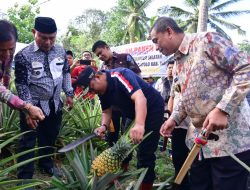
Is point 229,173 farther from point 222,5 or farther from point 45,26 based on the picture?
point 222,5

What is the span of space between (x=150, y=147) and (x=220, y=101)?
130 centimetres

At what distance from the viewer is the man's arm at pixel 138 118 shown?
8.06 feet

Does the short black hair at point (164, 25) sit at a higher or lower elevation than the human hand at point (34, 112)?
higher

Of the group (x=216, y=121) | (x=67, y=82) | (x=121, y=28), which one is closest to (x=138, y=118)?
(x=216, y=121)

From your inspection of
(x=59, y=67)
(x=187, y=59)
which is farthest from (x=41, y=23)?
(x=187, y=59)

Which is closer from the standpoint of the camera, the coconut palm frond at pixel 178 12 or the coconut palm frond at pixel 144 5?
the coconut palm frond at pixel 178 12

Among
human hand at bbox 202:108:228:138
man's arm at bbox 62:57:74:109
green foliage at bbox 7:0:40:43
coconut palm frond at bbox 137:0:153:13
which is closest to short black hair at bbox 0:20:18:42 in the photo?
man's arm at bbox 62:57:74:109

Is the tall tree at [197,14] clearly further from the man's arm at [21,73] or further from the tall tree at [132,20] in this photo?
→ the man's arm at [21,73]

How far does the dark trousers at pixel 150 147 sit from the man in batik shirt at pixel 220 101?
2.52 ft

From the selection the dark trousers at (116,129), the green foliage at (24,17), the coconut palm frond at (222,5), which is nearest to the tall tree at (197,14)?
the coconut palm frond at (222,5)

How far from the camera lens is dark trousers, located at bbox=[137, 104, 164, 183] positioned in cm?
300

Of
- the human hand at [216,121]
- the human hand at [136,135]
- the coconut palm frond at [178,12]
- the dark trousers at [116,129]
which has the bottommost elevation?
the dark trousers at [116,129]

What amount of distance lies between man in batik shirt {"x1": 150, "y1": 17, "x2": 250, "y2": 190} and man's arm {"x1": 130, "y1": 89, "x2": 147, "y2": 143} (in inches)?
16.1

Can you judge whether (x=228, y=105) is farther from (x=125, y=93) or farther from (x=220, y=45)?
(x=125, y=93)
